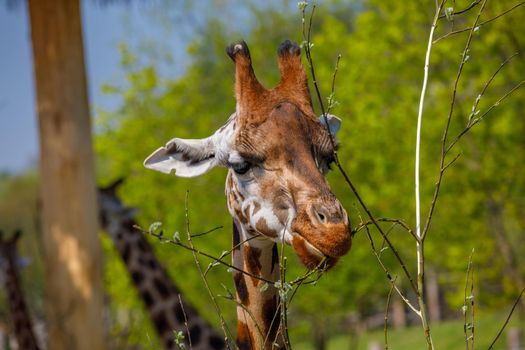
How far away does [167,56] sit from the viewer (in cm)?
1853

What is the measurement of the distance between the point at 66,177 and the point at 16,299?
1.23 meters

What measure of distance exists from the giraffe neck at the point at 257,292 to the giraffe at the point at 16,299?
3679 millimetres

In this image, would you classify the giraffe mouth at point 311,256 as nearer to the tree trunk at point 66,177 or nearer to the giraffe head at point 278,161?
the giraffe head at point 278,161

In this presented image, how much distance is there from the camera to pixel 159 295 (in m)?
6.95

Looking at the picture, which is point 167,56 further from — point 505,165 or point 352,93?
point 505,165

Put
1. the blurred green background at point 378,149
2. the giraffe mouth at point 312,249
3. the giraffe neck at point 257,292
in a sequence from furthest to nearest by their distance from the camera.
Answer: the blurred green background at point 378,149 < the giraffe neck at point 257,292 < the giraffe mouth at point 312,249

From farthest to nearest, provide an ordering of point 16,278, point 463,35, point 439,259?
point 439,259, point 463,35, point 16,278

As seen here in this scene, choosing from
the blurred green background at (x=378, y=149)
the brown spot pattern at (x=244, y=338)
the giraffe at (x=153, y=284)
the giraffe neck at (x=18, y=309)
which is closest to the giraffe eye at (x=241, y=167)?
the brown spot pattern at (x=244, y=338)

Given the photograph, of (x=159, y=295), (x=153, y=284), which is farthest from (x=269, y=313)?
(x=153, y=284)

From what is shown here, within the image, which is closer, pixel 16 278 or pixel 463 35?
pixel 16 278

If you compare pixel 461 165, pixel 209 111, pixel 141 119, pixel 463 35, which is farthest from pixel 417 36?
pixel 141 119

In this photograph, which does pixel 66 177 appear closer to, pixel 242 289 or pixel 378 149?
pixel 242 289

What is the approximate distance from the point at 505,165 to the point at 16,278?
8.24 meters

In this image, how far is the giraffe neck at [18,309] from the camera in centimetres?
689
